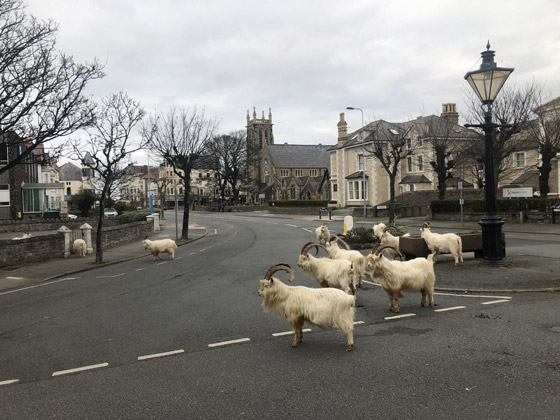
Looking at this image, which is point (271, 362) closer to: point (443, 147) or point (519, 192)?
point (519, 192)

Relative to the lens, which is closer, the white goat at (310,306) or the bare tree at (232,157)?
the white goat at (310,306)

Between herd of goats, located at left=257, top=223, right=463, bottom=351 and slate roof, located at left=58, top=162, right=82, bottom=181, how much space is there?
12546 cm

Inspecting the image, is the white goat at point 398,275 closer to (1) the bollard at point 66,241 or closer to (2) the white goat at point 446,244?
(2) the white goat at point 446,244

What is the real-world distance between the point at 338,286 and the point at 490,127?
22.9 feet

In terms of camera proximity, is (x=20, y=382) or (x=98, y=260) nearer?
(x=20, y=382)

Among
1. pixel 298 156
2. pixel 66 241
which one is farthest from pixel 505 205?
pixel 298 156

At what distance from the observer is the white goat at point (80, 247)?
76.8 ft

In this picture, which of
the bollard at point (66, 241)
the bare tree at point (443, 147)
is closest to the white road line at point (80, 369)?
the bollard at point (66, 241)

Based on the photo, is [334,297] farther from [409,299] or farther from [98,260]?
[98,260]

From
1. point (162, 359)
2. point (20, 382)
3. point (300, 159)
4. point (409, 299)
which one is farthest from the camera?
point (300, 159)

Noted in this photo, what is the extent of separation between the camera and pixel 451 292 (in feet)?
35.8

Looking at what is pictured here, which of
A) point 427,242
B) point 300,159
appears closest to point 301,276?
point 427,242

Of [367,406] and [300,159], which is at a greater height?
[300,159]

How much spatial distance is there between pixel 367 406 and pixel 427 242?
1057 centimetres
